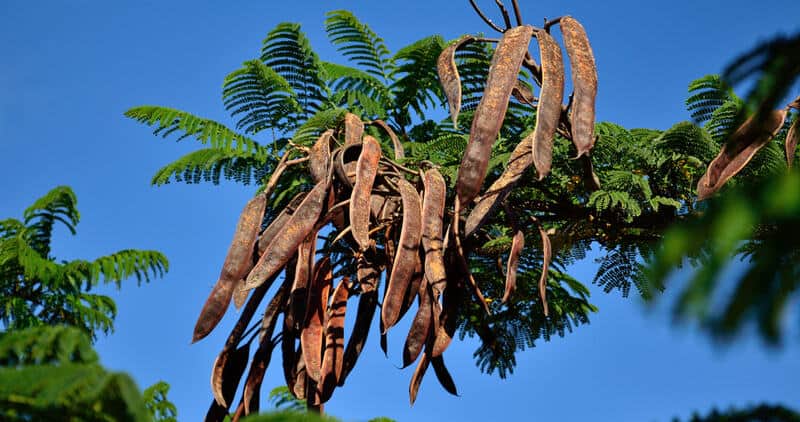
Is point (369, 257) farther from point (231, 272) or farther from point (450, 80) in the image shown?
point (450, 80)

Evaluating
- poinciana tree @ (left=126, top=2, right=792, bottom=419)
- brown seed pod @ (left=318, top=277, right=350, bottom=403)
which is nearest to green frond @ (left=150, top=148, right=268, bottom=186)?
poinciana tree @ (left=126, top=2, right=792, bottom=419)

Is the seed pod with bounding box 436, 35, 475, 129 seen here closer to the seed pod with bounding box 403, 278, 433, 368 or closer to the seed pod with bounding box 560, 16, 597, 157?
the seed pod with bounding box 560, 16, 597, 157

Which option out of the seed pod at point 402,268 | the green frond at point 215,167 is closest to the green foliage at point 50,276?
the green frond at point 215,167

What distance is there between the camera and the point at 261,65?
605cm

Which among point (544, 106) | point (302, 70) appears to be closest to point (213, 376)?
point (544, 106)

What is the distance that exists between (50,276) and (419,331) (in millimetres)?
3521

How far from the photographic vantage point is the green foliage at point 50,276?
6590 mm

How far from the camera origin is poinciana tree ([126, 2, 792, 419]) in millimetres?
4062

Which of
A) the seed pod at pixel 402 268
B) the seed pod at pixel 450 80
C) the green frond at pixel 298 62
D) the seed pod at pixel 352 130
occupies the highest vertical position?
the green frond at pixel 298 62

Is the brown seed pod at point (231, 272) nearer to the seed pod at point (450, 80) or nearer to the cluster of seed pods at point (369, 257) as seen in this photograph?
the cluster of seed pods at point (369, 257)

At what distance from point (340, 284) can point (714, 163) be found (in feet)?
5.48

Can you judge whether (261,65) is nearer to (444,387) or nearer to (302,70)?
(302,70)

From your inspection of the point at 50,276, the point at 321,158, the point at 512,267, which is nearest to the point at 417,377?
the point at 512,267

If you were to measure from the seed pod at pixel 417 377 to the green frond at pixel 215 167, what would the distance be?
7.02 feet
